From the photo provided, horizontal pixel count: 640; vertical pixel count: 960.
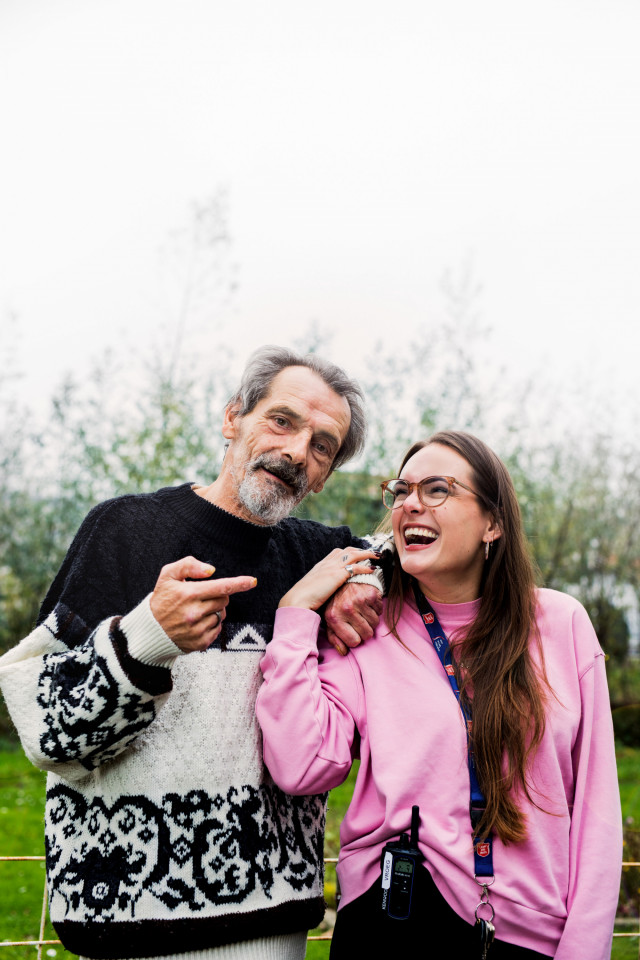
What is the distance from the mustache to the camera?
86.8 inches

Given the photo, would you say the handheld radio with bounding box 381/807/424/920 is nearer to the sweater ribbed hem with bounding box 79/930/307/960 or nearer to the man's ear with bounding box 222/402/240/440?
the sweater ribbed hem with bounding box 79/930/307/960

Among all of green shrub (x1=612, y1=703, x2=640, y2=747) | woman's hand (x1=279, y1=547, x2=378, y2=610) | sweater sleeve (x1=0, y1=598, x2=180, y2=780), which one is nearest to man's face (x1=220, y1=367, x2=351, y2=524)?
woman's hand (x1=279, y1=547, x2=378, y2=610)

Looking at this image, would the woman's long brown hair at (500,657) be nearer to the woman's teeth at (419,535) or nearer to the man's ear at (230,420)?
the woman's teeth at (419,535)

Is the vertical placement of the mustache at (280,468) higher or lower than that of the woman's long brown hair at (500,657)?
higher

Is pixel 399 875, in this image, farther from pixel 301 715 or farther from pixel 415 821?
pixel 301 715

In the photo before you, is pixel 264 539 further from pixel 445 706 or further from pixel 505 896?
pixel 505 896

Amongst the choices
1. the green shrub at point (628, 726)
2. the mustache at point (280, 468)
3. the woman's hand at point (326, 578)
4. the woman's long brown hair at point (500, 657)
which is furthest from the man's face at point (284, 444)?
the green shrub at point (628, 726)

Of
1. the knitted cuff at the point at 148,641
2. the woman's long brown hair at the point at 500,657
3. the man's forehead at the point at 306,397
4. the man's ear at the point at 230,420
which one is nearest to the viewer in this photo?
the knitted cuff at the point at 148,641

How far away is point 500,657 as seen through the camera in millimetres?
2113

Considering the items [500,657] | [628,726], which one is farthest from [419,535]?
[628,726]

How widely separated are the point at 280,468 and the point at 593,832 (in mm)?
1255

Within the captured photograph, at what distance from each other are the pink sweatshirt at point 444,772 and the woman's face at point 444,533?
0.71ft

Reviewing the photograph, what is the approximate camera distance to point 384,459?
7090 millimetres

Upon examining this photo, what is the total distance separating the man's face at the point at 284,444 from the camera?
2.21 metres
